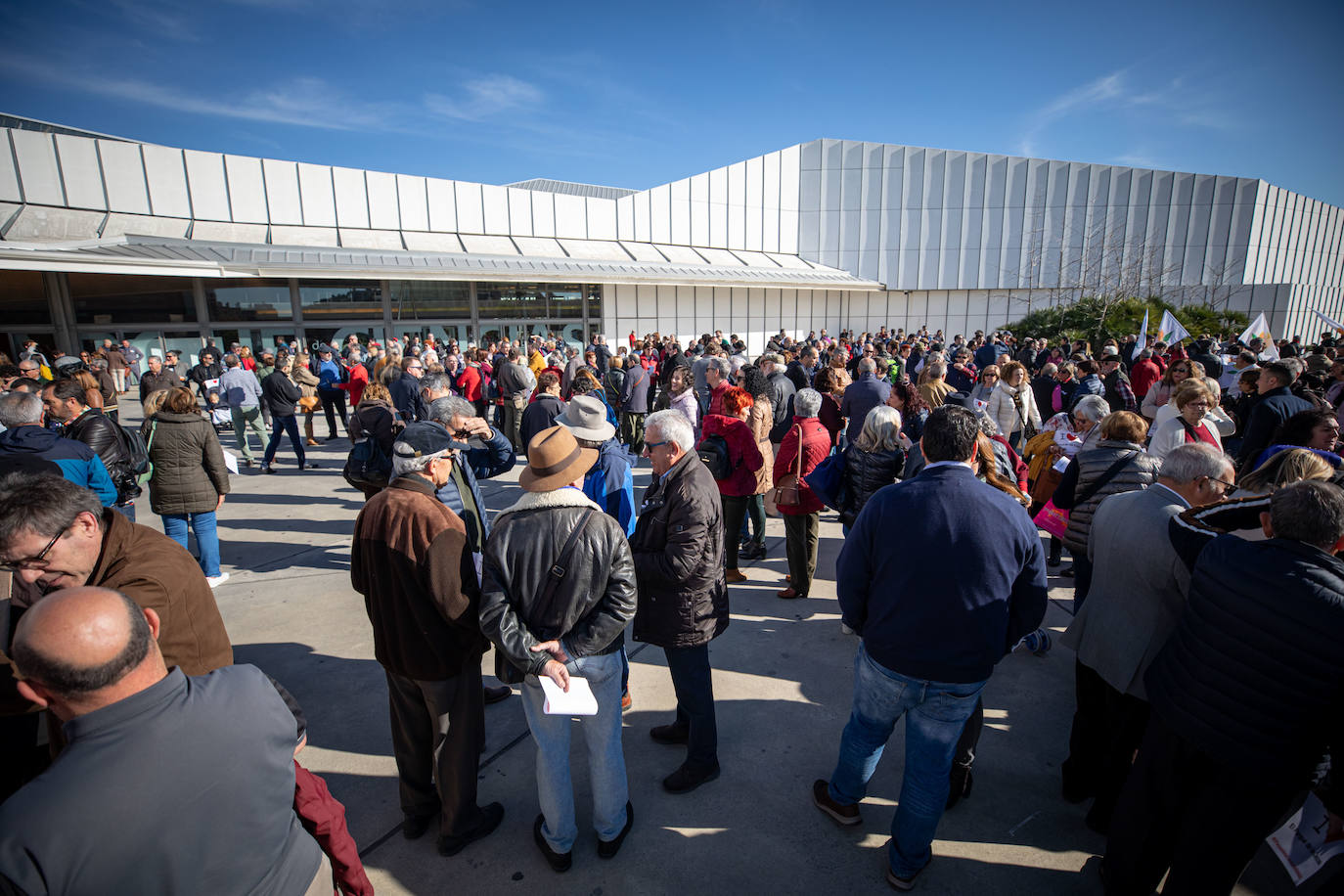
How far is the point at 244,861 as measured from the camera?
1.48 m

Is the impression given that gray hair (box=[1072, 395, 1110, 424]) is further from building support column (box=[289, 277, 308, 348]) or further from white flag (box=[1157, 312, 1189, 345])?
building support column (box=[289, 277, 308, 348])

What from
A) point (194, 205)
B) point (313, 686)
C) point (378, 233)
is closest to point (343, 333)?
point (378, 233)

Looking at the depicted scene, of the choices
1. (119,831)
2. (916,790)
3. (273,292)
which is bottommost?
(916,790)

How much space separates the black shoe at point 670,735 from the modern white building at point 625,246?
16537 millimetres

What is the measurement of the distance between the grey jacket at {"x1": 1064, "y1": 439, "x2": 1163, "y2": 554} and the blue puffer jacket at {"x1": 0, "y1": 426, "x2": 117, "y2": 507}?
616 cm

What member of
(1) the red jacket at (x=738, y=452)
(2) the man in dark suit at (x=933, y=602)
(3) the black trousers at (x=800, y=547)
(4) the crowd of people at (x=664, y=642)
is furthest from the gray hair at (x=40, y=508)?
(3) the black trousers at (x=800, y=547)

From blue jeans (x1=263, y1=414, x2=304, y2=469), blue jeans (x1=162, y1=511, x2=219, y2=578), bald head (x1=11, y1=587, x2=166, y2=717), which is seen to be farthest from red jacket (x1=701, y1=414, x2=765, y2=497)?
blue jeans (x1=263, y1=414, x2=304, y2=469)

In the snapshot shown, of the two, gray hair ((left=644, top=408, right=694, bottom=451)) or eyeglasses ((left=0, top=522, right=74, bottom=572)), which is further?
gray hair ((left=644, top=408, right=694, bottom=451))

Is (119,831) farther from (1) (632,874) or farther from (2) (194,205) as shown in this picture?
(2) (194,205)

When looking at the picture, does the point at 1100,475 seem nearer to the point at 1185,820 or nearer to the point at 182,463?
the point at 1185,820

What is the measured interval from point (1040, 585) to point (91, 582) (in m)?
3.57

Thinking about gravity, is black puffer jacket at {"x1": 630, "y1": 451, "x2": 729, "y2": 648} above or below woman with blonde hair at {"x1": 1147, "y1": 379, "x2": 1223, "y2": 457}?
below

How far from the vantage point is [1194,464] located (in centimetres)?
262

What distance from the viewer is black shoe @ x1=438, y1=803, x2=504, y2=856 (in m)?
2.71
